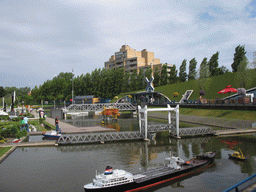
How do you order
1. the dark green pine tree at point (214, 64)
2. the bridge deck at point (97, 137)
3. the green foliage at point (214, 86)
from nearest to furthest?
the bridge deck at point (97, 137), the green foliage at point (214, 86), the dark green pine tree at point (214, 64)

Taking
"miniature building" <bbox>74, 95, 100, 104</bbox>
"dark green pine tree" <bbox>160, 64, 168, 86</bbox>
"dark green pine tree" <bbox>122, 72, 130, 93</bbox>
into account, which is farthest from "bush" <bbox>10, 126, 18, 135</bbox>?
"dark green pine tree" <bbox>122, 72, 130, 93</bbox>

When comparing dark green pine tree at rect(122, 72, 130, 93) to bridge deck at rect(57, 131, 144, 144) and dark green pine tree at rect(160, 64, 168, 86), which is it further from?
bridge deck at rect(57, 131, 144, 144)

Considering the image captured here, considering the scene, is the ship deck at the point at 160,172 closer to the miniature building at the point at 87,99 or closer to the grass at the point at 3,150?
the grass at the point at 3,150

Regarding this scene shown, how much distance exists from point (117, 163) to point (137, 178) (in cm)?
607

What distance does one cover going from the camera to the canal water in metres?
16.8

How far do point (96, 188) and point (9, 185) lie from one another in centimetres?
752

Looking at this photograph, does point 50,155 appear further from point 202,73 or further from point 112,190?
point 202,73

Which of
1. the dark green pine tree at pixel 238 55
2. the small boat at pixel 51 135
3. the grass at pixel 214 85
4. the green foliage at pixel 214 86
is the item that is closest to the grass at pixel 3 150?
the small boat at pixel 51 135

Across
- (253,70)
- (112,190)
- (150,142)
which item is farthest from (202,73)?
(112,190)

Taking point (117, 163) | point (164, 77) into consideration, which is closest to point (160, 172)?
point (117, 163)

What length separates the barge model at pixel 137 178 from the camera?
14706 mm

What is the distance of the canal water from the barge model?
1.84ft

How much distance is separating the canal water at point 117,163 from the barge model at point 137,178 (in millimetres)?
562

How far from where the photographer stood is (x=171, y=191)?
15930 mm
